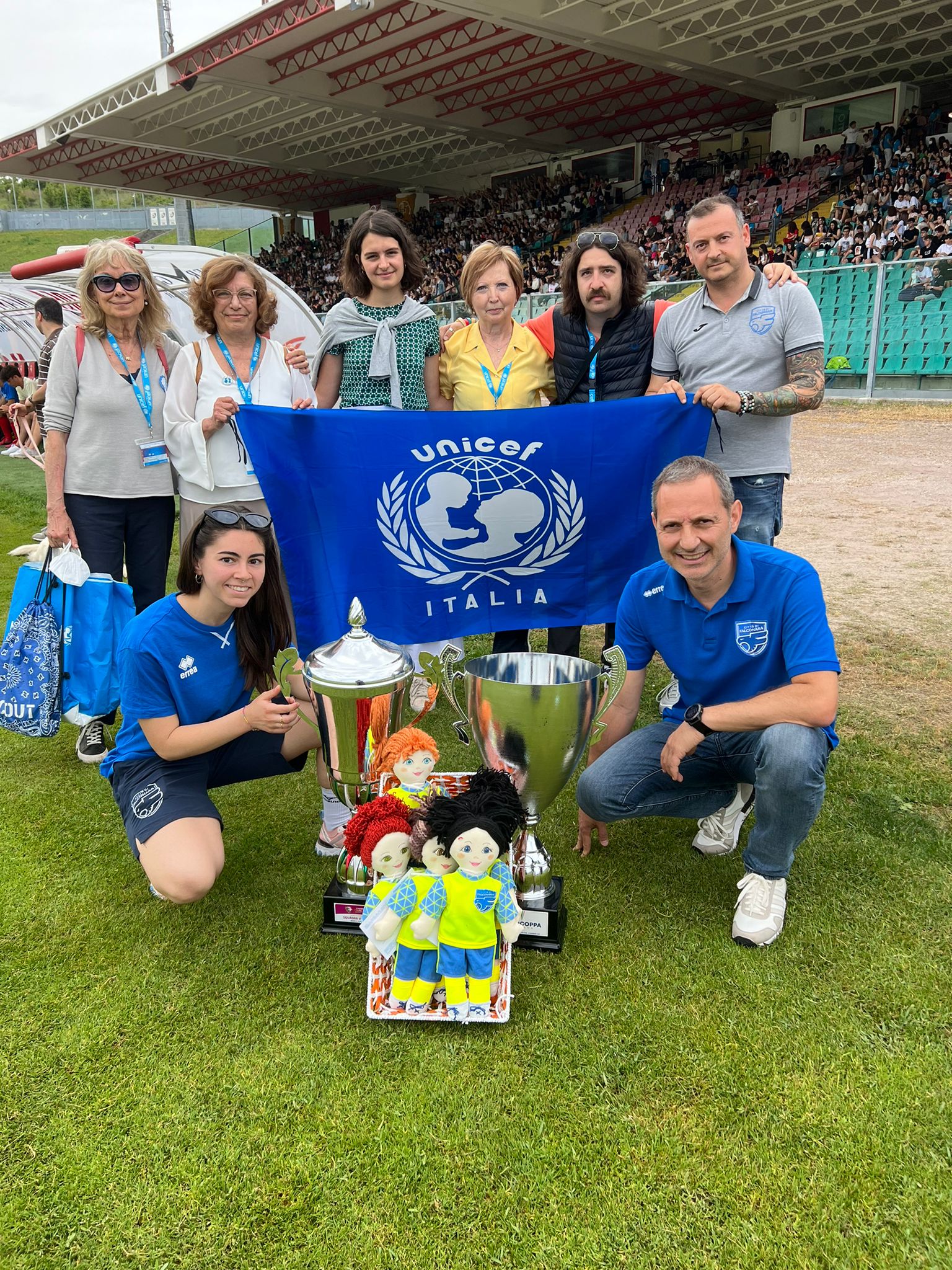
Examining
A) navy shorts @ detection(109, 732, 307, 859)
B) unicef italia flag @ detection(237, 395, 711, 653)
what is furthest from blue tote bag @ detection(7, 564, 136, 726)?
navy shorts @ detection(109, 732, 307, 859)

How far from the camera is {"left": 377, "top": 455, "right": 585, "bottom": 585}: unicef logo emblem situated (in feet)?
10.7

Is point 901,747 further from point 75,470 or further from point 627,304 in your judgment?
point 75,470

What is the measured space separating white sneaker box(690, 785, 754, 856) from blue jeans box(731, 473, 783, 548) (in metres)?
0.96

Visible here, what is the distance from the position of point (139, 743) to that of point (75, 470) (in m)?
1.35

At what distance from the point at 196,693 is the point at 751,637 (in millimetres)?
1638

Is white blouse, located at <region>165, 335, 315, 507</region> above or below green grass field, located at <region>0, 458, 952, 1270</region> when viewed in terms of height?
above

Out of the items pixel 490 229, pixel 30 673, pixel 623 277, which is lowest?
pixel 30 673

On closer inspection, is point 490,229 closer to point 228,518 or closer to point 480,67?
point 480,67

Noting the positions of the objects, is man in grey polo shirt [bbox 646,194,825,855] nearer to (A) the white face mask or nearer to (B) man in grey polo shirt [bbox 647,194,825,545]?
(B) man in grey polo shirt [bbox 647,194,825,545]

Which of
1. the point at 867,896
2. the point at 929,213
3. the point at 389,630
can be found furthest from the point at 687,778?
the point at 929,213

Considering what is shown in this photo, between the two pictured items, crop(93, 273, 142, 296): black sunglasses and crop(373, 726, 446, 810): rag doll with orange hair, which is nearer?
crop(373, 726, 446, 810): rag doll with orange hair

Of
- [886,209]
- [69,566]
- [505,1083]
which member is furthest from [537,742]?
[886,209]

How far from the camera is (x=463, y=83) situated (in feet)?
78.7

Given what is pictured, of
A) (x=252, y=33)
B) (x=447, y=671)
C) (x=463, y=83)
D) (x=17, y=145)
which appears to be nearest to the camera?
(x=447, y=671)
